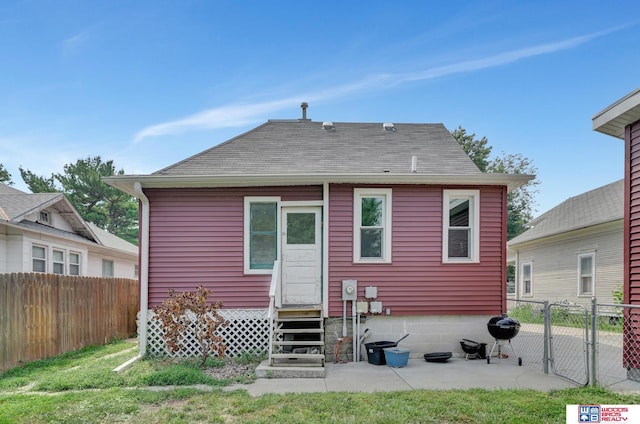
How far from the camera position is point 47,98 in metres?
15.5

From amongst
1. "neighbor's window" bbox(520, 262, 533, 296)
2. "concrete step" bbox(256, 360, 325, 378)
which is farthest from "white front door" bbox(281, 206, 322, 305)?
"neighbor's window" bbox(520, 262, 533, 296)

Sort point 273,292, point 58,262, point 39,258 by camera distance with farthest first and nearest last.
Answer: point 58,262, point 39,258, point 273,292

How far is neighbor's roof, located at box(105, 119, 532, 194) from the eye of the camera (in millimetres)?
7129

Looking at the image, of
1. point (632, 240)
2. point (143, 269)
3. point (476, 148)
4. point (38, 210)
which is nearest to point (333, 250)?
point (143, 269)

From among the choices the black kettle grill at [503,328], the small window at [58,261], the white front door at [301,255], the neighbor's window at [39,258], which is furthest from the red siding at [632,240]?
the small window at [58,261]

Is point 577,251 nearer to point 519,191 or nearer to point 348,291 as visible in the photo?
point 348,291

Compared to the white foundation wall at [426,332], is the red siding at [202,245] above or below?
above

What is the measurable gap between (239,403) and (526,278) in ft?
51.0

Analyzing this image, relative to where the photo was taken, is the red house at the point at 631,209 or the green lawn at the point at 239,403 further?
the red house at the point at 631,209

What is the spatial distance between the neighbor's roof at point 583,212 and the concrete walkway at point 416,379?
771 cm

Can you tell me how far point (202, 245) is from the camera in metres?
7.44

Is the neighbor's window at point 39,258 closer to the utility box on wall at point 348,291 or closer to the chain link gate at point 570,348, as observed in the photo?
the utility box on wall at point 348,291

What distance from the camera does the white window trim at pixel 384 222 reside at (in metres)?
7.32

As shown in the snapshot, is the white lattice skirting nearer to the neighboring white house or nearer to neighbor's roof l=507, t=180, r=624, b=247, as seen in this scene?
the neighboring white house
